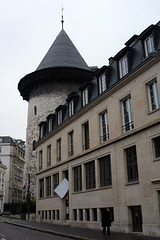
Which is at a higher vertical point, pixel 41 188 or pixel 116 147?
pixel 116 147

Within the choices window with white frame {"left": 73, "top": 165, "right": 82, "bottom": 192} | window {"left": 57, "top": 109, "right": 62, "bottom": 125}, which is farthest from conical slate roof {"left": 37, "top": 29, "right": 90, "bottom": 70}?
window with white frame {"left": 73, "top": 165, "right": 82, "bottom": 192}

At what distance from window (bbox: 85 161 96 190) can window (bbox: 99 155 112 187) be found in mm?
893

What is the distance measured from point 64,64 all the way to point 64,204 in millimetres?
19531

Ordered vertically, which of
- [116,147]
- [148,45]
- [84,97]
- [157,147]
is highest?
[148,45]

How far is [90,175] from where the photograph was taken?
19562mm

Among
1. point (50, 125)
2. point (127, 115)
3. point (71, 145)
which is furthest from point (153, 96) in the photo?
point (50, 125)

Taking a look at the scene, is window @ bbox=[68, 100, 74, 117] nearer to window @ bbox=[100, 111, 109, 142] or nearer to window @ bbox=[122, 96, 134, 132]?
window @ bbox=[100, 111, 109, 142]

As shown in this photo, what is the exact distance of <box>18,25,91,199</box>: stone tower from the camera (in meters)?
35.7

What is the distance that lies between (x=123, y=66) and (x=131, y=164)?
572cm

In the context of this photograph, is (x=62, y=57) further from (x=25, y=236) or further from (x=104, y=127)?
(x=25, y=236)

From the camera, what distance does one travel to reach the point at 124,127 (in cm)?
1669

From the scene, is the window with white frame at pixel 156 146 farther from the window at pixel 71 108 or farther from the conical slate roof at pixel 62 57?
the conical slate roof at pixel 62 57

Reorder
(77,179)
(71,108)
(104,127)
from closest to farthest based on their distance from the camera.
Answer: (104,127), (77,179), (71,108)

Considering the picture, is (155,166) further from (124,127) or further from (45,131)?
(45,131)
